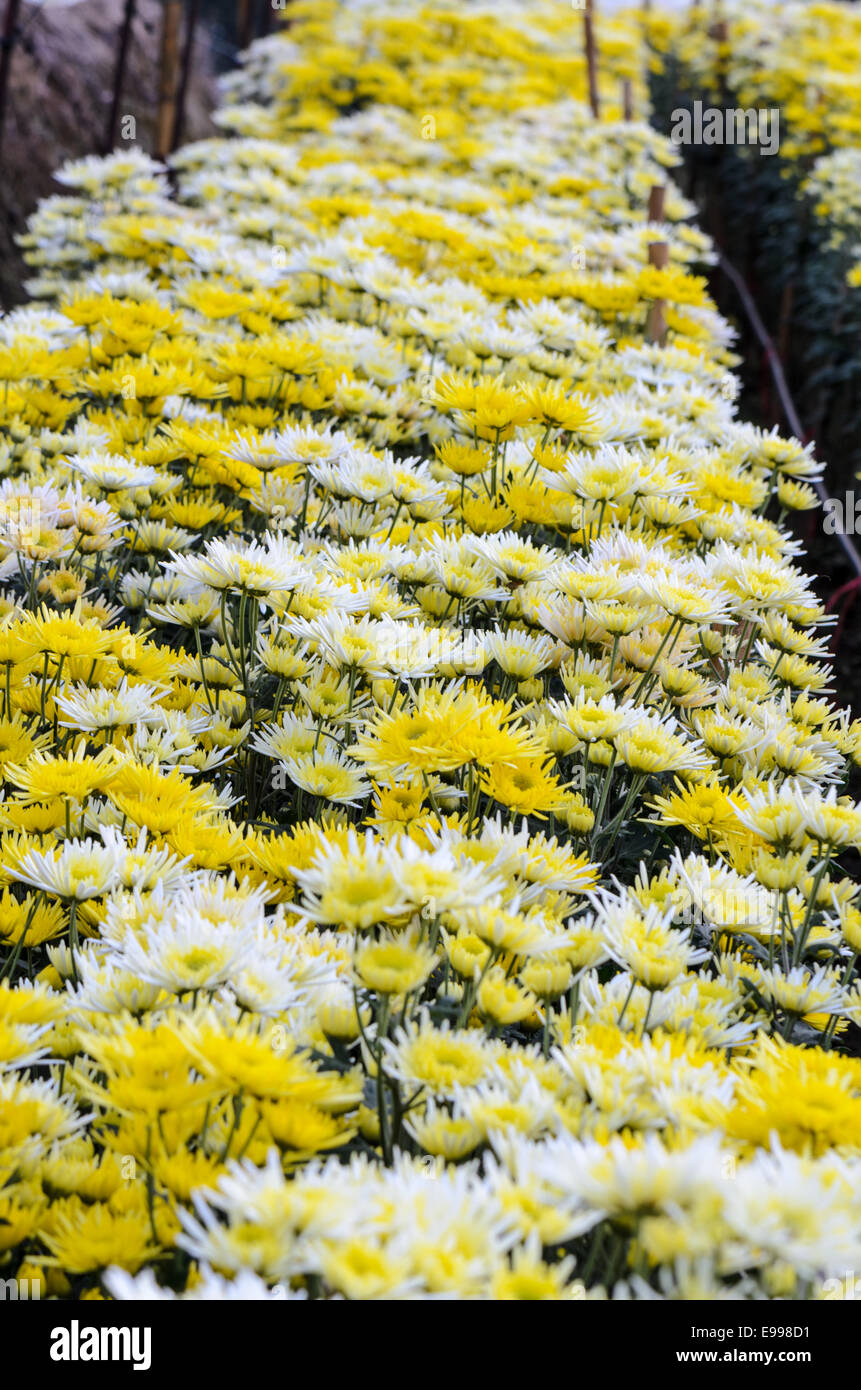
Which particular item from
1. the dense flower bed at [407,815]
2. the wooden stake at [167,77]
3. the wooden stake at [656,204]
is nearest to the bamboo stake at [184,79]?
the wooden stake at [167,77]

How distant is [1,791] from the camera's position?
146 cm

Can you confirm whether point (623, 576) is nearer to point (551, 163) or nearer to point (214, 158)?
point (214, 158)

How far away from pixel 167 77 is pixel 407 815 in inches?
216

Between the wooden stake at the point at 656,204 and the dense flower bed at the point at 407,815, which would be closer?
the dense flower bed at the point at 407,815

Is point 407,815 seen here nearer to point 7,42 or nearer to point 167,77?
point 7,42

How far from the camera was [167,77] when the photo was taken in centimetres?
570

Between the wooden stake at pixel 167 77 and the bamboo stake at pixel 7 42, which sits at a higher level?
the wooden stake at pixel 167 77

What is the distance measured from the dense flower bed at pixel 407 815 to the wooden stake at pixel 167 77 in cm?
255

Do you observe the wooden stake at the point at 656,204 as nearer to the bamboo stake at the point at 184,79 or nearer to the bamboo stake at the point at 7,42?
the bamboo stake at the point at 7,42

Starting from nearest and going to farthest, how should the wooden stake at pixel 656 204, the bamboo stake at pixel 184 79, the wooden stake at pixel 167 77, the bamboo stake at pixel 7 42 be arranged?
the wooden stake at pixel 656 204 → the bamboo stake at pixel 7 42 → the wooden stake at pixel 167 77 → the bamboo stake at pixel 184 79

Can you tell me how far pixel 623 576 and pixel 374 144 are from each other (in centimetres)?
541

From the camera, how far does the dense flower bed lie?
2.66ft

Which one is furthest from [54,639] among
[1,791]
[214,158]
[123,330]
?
[214,158]

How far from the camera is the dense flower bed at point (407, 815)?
31.9 inches
